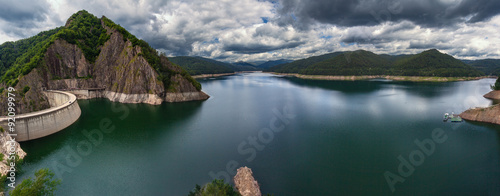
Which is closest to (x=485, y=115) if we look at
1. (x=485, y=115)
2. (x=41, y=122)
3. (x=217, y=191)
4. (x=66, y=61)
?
(x=485, y=115)

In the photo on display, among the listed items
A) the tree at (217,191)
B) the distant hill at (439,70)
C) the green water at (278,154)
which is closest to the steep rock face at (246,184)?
the tree at (217,191)

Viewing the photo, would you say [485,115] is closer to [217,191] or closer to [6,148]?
[217,191]

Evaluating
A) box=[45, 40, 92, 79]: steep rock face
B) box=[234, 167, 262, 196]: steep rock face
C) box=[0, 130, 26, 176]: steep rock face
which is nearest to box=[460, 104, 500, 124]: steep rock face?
box=[234, 167, 262, 196]: steep rock face

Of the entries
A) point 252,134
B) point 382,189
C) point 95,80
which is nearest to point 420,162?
point 382,189

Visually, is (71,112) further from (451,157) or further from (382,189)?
(451,157)

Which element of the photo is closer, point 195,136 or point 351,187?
point 351,187

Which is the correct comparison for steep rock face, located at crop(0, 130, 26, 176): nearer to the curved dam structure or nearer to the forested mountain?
the curved dam structure
